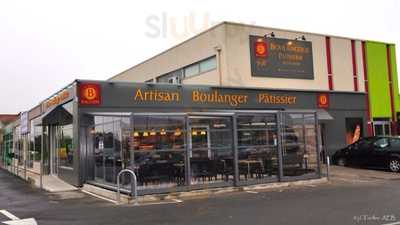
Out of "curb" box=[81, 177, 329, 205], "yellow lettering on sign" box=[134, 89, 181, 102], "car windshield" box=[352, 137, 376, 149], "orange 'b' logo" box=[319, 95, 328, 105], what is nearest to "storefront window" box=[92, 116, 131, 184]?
"curb" box=[81, 177, 329, 205]

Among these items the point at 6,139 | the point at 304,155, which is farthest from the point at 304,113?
the point at 6,139

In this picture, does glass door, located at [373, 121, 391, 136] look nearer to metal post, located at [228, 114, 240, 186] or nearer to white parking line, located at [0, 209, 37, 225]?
metal post, located at [228, 114, 240, 186]

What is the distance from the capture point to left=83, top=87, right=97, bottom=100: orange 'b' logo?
1797cm

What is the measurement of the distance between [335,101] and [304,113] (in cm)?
867

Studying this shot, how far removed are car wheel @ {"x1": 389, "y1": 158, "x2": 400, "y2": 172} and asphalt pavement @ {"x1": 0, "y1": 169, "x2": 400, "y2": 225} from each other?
4327 mm

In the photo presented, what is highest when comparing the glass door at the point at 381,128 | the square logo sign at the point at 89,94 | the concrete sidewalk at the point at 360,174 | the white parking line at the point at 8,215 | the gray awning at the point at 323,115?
the square logo sign at the point at 89,94

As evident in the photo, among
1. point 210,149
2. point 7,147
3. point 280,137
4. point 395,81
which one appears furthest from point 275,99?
point 7,147

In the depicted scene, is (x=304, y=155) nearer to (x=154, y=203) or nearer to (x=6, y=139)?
(x=154, y=203)

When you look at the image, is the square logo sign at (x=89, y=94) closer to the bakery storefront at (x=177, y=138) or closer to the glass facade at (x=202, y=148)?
the bakery storefront at (x=177, y=138)

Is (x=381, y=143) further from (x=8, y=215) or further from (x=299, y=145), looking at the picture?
(x=8, y=215)

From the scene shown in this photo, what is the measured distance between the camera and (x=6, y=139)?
41.4 metres

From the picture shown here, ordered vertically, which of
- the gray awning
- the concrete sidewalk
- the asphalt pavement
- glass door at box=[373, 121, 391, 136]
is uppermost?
the gray awning

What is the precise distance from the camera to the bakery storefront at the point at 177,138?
1427 centimetres

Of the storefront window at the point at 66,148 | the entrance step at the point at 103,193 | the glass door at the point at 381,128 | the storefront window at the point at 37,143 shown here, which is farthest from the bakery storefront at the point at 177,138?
the glass door at the point at 381,128
